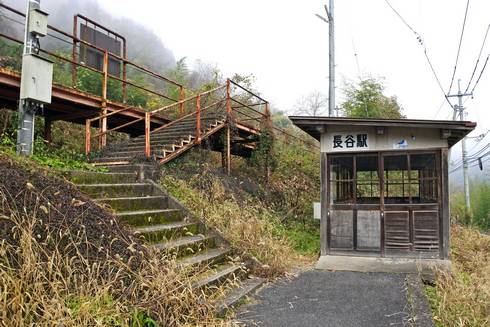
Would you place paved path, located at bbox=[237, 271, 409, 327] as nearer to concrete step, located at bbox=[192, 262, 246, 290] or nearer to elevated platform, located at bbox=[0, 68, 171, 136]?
concrete step, located at bbox=[192, 262, 246, 290]

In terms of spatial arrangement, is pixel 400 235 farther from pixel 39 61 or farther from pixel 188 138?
pixel 39 61

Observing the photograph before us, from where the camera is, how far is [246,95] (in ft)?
61.0

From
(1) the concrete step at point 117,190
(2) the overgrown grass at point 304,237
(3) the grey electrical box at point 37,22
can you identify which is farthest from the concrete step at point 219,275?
(3) the grey electrical box at point 37,22

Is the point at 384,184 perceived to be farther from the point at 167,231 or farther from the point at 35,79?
the point at 35,79

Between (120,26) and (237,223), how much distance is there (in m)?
40.8

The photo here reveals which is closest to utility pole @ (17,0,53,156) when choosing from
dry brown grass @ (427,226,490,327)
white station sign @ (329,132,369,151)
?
white station sign @ (329,132,369,151)

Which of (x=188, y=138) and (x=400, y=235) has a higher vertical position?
(x=188, y=138)

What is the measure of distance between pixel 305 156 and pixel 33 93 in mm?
9800

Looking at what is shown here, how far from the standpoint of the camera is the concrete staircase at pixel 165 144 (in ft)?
25.7

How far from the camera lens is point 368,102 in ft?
56.5

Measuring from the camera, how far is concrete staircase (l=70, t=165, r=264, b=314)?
4.41 m

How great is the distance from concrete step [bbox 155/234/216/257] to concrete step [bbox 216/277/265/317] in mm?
746

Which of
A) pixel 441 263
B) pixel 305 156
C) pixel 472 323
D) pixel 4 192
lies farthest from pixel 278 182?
pixel 4 192

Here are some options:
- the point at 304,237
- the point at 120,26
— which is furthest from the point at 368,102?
the point at 120,26
